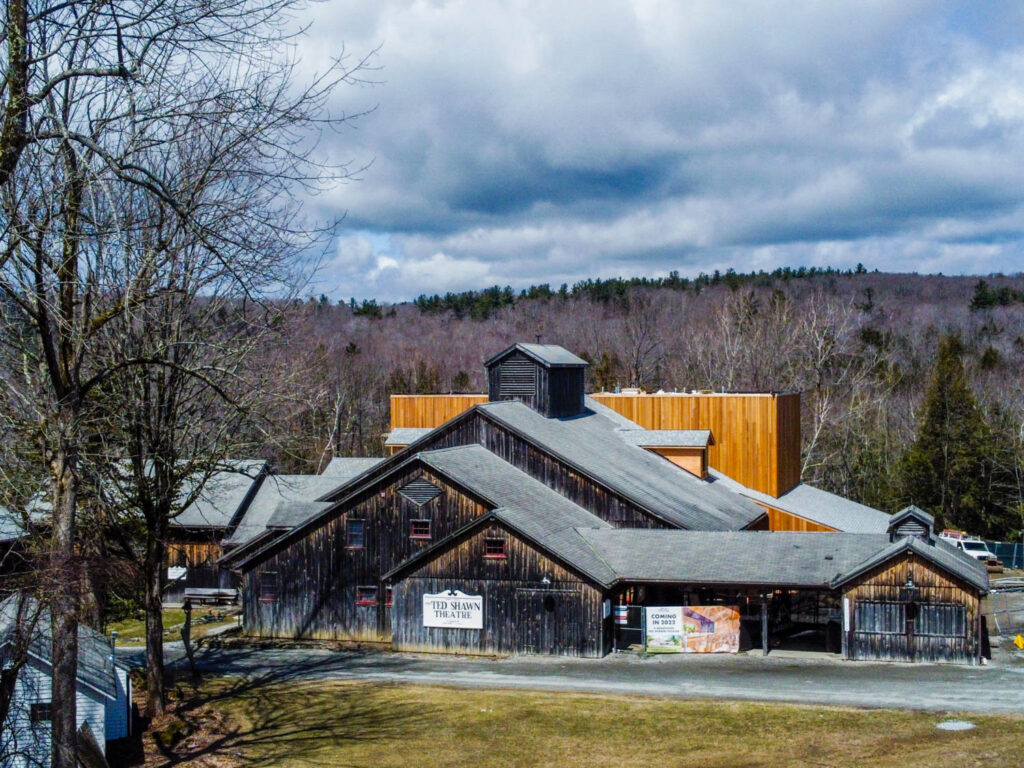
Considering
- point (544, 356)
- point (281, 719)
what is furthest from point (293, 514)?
point (281, 719)

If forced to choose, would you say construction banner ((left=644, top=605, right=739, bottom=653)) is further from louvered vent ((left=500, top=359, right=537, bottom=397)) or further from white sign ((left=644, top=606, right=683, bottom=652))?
louvered vent ((left=500, top=359, right=537, bottom=397))

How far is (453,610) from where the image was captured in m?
33.4

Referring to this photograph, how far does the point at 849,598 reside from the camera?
30562 mm

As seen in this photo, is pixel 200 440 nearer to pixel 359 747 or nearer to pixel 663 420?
pixel 359 747

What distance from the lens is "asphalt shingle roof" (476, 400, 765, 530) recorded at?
125ft

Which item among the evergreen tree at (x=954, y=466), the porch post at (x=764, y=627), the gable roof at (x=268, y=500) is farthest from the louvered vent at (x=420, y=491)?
the evergreen tree at (x=954, y=466)

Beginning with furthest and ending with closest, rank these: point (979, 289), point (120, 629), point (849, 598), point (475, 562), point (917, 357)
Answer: point (979, 289)
point (917, 357)
point (120, 629)
point (475, 562)
point (849, 598)

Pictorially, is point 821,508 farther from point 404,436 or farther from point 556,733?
point 556,733

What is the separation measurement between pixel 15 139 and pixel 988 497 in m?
63.2

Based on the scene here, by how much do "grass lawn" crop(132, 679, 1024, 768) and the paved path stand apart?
4.00 feet

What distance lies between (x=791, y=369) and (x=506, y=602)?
2208 inches

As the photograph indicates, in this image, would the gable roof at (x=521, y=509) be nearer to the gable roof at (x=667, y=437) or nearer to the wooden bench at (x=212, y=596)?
the gable roof at (x=667, y=437)

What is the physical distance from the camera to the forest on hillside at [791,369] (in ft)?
208

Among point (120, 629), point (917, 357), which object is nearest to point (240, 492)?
point (120, 629)
